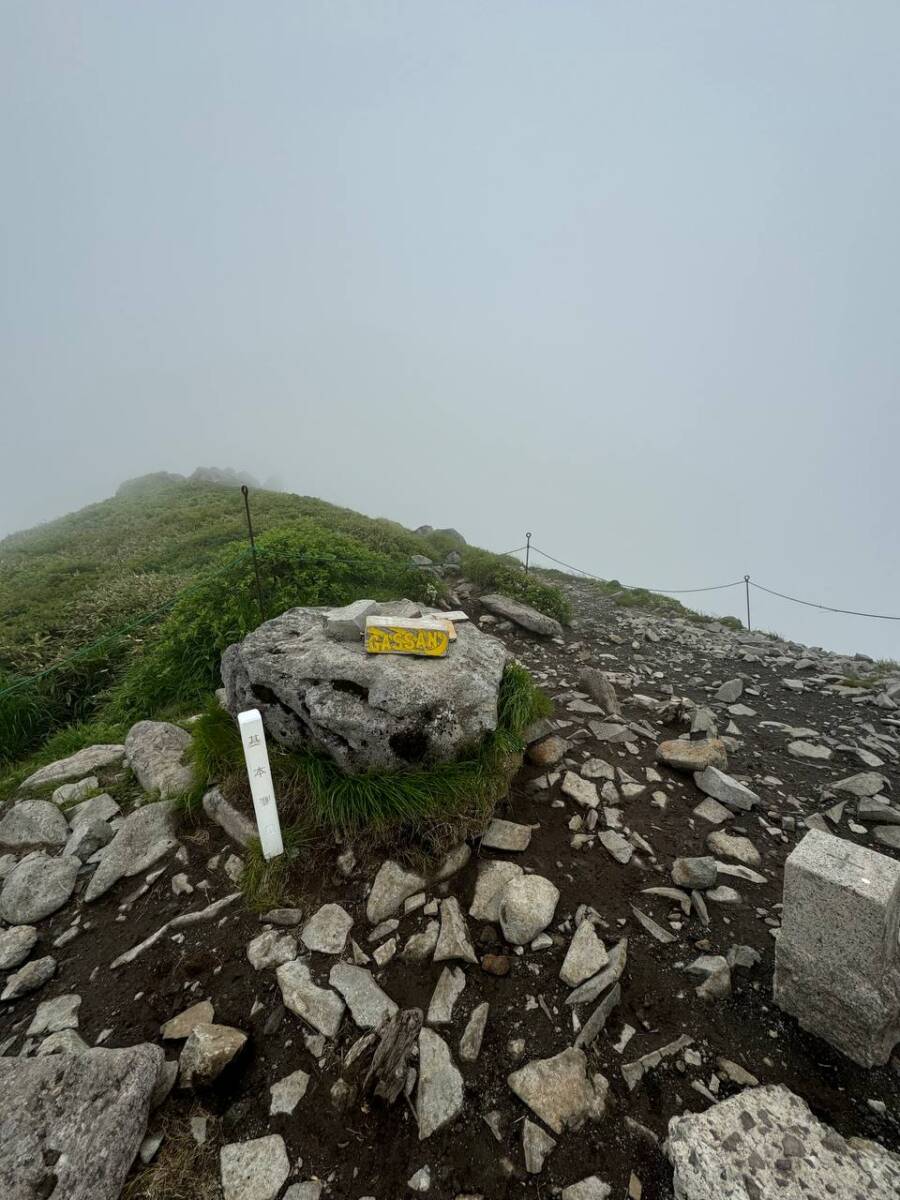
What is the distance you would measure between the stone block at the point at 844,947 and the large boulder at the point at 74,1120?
3573mm

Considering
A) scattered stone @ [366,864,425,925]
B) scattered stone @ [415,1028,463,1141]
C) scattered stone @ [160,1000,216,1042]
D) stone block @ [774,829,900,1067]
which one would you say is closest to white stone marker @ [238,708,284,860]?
scattered stone @ [366,864,425,925]

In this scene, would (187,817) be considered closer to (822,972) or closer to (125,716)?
(125,716)

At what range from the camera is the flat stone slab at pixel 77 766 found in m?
5.29

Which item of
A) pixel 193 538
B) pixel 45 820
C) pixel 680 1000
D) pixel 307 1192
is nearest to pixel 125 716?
pixel 45 820

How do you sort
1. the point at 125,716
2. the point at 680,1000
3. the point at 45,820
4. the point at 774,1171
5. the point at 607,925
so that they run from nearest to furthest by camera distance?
the point at 774,1171 < the point at 680,1000 < the point at 607,925 < the point at 45,820 < the point at 125,716

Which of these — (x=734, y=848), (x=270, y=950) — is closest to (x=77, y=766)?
(x=270, y=950)

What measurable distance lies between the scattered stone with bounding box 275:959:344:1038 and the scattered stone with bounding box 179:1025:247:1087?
304 mm

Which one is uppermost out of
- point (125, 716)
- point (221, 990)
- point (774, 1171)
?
point (774, 1171)

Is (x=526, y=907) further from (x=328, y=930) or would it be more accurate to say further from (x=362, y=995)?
(x=328, y=930)

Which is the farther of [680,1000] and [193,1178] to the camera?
[680,1000]

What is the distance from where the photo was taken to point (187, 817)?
4.52 meters

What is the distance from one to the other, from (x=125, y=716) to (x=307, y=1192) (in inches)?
250

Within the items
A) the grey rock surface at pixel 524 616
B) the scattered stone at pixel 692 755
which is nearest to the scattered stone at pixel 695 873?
the scattered stone at pixel 692 755

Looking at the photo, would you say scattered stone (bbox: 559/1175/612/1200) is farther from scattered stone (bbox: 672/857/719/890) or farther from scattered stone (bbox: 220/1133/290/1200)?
scattered stone (bbox: 672/857/719/890)
